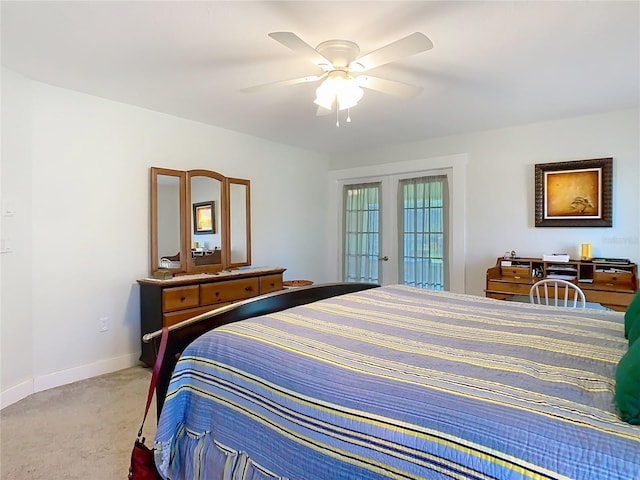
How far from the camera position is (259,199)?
4.42 metres

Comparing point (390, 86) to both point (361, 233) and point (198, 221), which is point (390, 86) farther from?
point (361, 233)

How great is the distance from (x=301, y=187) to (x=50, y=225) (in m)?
2.81

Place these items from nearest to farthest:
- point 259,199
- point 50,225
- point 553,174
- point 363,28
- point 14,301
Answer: point 363,28 → point 14,301 → point 50,225 → point 553,174 → point 259,199

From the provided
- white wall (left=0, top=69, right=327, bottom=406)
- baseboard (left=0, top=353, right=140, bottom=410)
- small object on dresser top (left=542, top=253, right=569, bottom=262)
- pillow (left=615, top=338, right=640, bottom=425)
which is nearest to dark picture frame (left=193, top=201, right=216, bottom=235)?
white wall (left=0, top=69, right=327, bottom=406)

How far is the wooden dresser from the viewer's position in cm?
310

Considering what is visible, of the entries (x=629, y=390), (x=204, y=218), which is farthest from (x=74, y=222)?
(x=629, y=390)

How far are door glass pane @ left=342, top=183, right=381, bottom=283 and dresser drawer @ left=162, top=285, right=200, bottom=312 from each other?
2.40 m

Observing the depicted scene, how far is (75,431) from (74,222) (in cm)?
154

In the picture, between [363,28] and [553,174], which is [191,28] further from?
[553,174]

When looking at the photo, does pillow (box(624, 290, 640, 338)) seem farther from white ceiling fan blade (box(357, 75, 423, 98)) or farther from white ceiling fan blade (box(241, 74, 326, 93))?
white ceiling fan blade (box(241, 74, 326, 93))

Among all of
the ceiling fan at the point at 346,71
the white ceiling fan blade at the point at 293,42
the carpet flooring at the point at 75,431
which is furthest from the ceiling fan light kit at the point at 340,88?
the carpet flooring at the point at 75,431

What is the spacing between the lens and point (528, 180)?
3.83m

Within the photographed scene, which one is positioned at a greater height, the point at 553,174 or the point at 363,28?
the point at 363,28

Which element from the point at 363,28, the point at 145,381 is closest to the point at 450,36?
the point at 363,28
